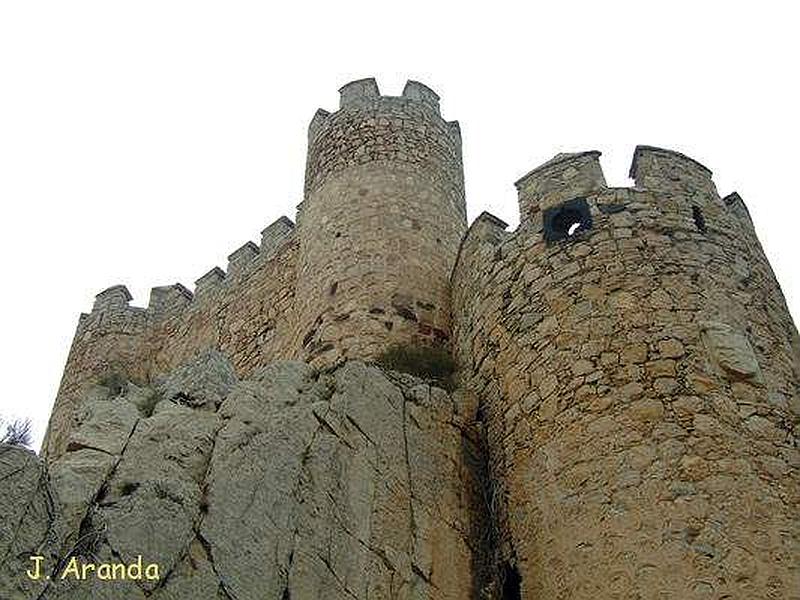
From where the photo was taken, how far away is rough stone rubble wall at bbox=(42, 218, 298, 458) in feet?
39.4

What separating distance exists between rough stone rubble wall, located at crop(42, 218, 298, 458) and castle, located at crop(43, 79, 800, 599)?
441mm

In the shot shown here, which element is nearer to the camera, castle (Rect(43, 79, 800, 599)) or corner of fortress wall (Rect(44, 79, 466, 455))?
castle (Rect(43, 79, 800, 599))

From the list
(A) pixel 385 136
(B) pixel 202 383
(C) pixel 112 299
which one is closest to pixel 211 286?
(C) pixel 112 299

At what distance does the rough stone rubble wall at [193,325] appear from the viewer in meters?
12.0

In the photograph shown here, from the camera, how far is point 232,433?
706 centimetres

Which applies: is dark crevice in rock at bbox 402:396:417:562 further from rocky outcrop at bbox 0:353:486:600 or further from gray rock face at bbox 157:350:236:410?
gray rock face at bbox 157:350:236:410

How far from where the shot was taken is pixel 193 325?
13805 mm

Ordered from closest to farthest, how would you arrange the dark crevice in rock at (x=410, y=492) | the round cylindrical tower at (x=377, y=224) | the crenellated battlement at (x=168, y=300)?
1. the dark crevice in rock at (x=410, y=492)
2. the round cylindrical tower at (x=377, y=224)
3. the crenellated battlement at (x=168, y=300)

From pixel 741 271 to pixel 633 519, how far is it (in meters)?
2.58

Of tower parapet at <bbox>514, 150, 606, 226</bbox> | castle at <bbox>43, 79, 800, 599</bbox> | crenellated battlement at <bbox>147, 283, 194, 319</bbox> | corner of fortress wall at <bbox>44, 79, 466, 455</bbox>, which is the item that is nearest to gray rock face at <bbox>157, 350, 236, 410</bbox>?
castle at <bbox>43, 79, 800, 599</bbox>

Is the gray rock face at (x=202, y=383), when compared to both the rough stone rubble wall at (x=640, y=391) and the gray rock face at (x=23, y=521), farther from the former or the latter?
the rough stone rubble wall at (x=640, y=391)

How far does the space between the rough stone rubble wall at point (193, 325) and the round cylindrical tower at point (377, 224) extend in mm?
885

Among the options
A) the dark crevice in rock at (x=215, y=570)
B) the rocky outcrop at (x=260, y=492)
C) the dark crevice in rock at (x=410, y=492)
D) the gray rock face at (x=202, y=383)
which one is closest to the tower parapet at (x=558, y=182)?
the rocky outcrop at (x=260, y=492)

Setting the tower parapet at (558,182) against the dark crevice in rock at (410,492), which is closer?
the dark crevice in rock at (410,492)
